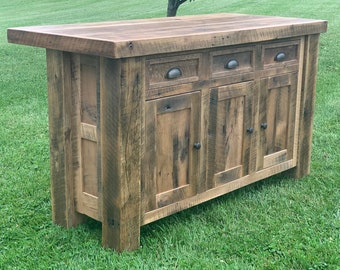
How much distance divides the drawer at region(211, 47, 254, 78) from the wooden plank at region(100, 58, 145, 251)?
0.63 meters

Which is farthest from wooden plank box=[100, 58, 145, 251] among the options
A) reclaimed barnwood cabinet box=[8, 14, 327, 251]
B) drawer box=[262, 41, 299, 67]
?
drawer box=[262, 41, 299, 67]

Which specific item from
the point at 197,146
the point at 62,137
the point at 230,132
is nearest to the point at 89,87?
the point at 62,137

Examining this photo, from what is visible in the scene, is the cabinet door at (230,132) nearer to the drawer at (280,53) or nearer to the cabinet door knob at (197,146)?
the cabinet door knob at (197,146)

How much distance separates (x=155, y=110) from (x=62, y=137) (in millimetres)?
584

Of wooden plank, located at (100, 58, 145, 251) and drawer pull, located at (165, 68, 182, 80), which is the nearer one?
wooden plank, located at (100, 58, 145, 251)

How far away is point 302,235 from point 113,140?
50.6 inches

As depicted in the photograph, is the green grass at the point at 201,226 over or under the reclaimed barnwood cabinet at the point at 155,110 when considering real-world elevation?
under

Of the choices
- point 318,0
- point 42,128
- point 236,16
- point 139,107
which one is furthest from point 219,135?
point 318,0

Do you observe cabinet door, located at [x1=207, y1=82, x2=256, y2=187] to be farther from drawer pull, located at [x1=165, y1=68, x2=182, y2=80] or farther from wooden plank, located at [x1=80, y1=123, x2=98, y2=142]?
wooden plank, located at [x1=80, y1=123, x2=98, y2=142]

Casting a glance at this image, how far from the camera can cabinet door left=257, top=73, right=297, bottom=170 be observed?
4.24 m

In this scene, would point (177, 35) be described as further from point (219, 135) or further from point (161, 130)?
point (219, 135)

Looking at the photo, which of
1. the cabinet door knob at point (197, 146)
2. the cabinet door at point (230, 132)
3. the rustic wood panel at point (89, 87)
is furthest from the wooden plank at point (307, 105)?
the rustic wood panel at point (89, 87)

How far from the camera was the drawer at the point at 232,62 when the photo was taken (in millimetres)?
A: 3748

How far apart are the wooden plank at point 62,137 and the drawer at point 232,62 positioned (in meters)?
0.89
